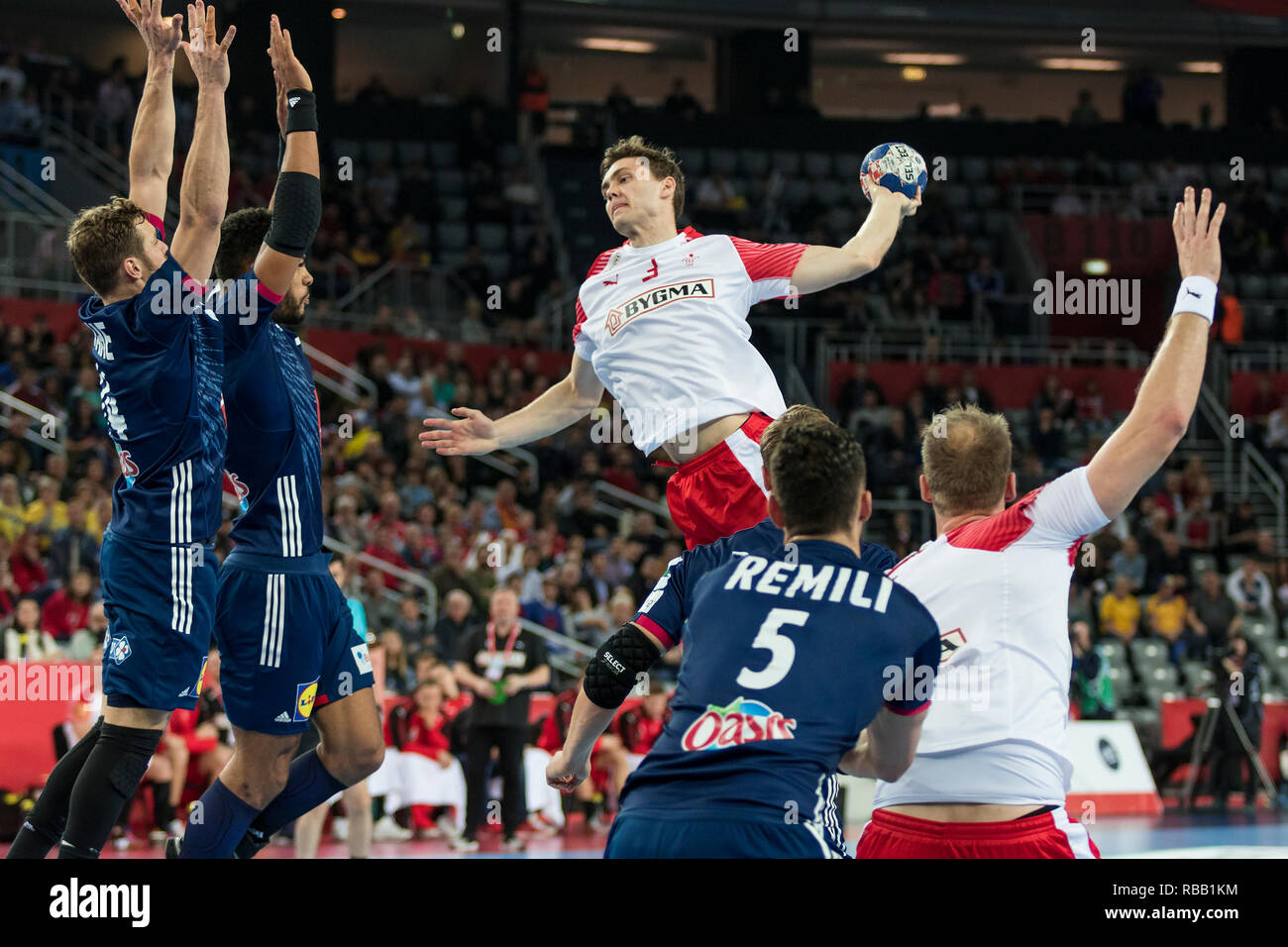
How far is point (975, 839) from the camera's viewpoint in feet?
13.8

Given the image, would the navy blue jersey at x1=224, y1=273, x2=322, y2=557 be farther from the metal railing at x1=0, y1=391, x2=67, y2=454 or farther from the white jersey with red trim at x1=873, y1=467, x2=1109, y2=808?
the metal railing at x1=0, y1=391, x2=67, y2=454

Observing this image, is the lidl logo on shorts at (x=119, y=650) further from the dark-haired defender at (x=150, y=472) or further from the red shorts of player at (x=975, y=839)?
the red shorts of player at (x=975, y=839)

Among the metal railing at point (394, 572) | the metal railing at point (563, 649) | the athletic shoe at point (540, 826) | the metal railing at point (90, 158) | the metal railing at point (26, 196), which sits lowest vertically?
the athletic shoe at point (540, 826)

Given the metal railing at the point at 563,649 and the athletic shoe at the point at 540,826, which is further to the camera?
the metal railing at the point at 563,649

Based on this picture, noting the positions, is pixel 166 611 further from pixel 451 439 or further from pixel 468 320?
pixel 468 320

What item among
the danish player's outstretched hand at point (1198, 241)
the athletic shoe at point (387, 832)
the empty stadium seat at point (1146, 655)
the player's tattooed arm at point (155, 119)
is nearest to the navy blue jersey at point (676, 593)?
the danish player's outstretched hand at point (1198, 241)

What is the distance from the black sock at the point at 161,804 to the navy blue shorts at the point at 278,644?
23.0 ft

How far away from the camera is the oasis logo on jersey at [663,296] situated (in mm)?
5723

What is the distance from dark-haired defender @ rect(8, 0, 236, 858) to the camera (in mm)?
5055

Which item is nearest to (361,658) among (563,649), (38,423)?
(563,649)

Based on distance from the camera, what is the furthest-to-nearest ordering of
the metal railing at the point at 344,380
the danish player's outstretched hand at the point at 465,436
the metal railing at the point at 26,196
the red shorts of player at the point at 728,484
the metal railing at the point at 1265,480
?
the metal railing at the point at 1265,480, the metal railing at the point at 26,196, the metal railing at the point at 344,380, the danish player's outstretched hand at the point at 465,436, the red shorts of player at the point at 728,484

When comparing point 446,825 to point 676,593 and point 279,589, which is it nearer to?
point 279,589

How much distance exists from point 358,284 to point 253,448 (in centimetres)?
1657

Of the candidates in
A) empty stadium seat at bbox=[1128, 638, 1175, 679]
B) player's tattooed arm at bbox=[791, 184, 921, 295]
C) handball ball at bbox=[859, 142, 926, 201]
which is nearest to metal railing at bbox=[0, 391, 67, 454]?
player's tattooed arm at bbox=[791, 184, 921, 295]
